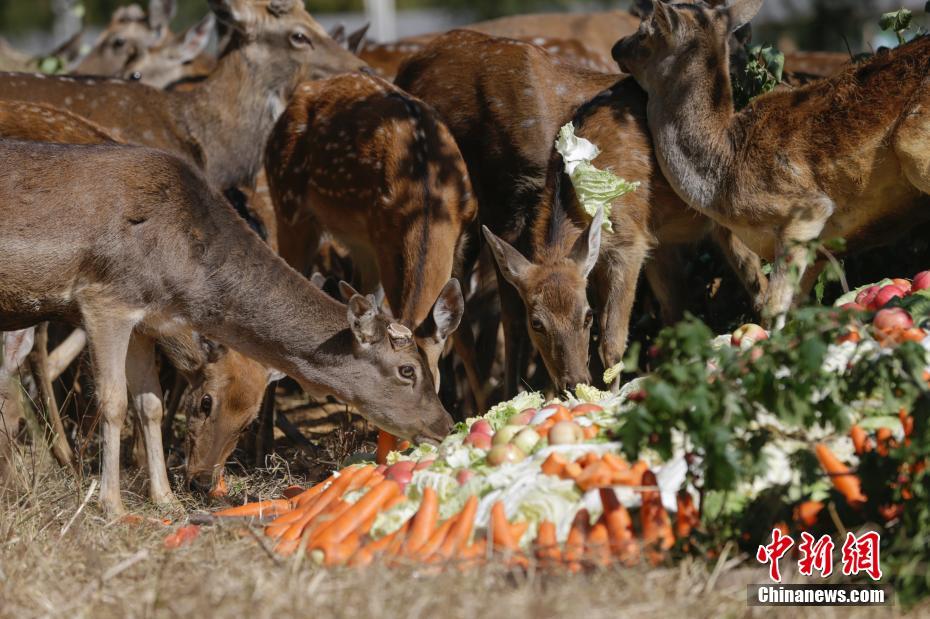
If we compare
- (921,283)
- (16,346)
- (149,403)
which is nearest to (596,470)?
(921,283)

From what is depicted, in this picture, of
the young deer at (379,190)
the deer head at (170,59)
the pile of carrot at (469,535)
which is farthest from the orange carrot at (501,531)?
the deer head at (170,59)

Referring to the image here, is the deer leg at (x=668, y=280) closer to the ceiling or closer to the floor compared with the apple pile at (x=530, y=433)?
closer to the floor

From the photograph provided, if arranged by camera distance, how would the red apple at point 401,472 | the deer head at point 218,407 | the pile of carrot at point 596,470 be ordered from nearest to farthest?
the pile of carrot at point 596,470 < the red apple at point 401,472 < the deer head at point 218,407

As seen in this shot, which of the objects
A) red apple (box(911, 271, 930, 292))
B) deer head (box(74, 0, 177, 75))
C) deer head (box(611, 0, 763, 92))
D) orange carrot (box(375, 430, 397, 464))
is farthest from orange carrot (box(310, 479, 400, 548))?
deer head (box(74, 0, 177, 75))

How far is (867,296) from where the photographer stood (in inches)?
227

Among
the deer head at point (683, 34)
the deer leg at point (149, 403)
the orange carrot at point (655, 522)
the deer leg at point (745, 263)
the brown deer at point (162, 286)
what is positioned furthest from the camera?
the deer leg at point (745, 263)

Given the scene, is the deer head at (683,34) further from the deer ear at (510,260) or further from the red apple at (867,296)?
the red apple at (867,296)

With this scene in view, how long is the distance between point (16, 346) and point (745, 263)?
13.2ft

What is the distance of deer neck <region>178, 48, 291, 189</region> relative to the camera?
9234 millimetres

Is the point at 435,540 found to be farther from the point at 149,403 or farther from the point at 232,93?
the point at 232,93

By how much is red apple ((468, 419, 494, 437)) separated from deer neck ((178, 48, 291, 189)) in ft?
13.2

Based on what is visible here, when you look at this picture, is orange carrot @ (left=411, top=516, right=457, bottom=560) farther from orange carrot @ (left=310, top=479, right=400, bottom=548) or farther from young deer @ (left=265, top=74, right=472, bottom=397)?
young deer @ (left=265, top=74, right=472, bottom=397)

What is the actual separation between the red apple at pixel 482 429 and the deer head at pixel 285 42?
4.39 metres

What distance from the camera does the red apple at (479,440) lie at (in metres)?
5.29
